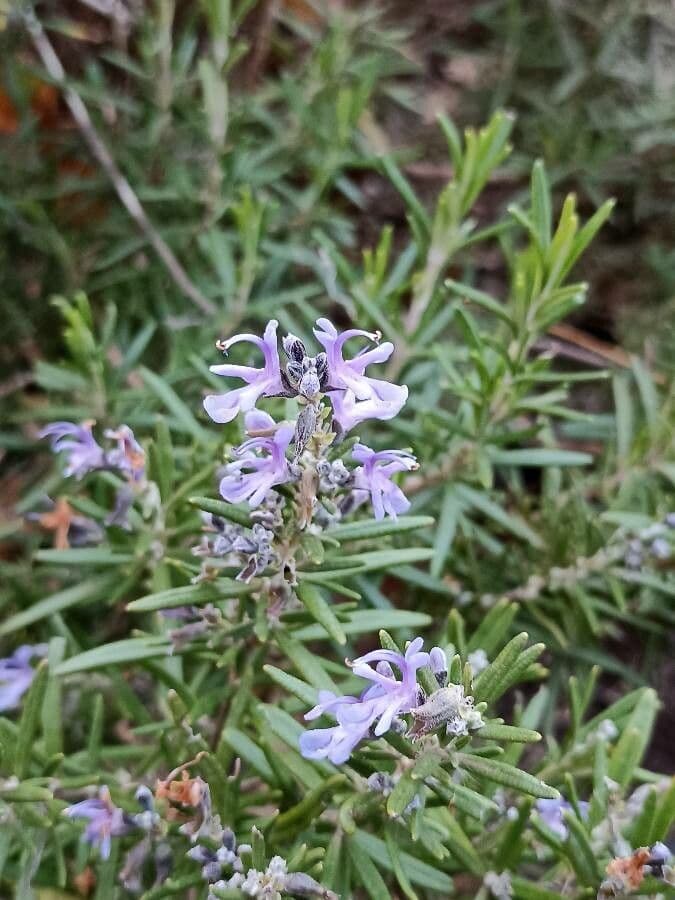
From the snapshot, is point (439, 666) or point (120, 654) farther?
point (120, 654)

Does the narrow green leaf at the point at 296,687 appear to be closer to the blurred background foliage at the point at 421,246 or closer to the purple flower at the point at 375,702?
the purple flower at the point at 375,702

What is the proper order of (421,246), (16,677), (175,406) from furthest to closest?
1. (421,246)
2. (175,406)
3. (16,677)

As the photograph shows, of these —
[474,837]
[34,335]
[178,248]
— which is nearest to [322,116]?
[178,248]

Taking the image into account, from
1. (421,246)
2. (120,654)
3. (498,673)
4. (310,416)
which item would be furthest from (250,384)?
(421,246)

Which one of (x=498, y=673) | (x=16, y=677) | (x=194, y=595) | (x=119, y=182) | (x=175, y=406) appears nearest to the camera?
(x=498, y=673)

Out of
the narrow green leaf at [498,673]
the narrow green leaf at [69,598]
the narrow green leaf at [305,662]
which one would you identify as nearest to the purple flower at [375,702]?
the narrow green leaf at [498,673]

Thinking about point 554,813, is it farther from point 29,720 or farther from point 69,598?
point 69,598
